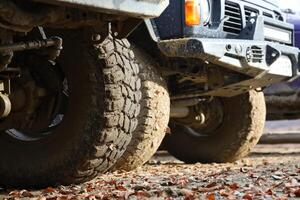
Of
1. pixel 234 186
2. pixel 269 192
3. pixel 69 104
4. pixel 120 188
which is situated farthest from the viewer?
pixel 69 104

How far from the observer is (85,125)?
427 cm

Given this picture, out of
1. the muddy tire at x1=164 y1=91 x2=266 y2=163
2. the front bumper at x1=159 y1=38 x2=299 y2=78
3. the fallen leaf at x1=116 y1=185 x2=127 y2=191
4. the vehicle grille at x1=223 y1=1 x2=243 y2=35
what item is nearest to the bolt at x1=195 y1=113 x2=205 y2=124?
the muddy tire at x1=164 y1=91 x2=266 y2=163

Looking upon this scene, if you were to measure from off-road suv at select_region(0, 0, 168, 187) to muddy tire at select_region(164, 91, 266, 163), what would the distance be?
2240 millimetres

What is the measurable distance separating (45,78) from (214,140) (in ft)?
8.95

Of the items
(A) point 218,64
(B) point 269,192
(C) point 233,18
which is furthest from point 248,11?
(B) point 269,192

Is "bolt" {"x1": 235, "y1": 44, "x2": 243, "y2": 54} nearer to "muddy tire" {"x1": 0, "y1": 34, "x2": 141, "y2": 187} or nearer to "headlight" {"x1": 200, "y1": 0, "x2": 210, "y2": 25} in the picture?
"headlight" {"x1": 200, "y1": 0, "x2": 210, "y2": 25}

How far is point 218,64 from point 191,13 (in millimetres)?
469

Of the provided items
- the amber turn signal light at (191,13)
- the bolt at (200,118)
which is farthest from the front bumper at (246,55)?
the bolt at (200,118)

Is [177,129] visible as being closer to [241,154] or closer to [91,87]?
[241,154]

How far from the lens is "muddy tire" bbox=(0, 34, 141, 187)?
4254 mm

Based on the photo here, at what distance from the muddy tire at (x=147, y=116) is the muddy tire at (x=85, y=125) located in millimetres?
450

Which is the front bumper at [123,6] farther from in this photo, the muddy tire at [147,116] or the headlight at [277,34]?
the headlight at [277,34]

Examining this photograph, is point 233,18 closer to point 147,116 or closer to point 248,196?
point 147,116

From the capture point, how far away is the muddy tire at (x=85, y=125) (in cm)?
425
